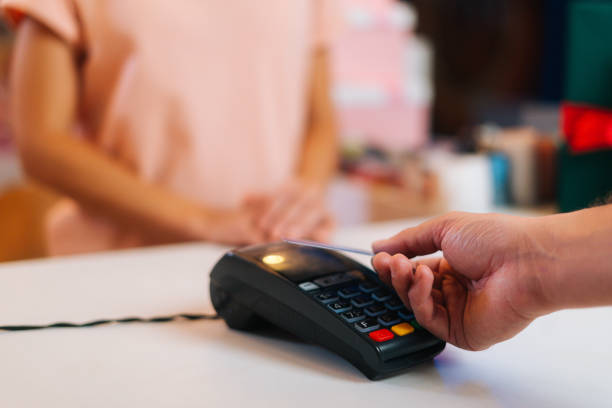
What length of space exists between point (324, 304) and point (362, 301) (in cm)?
4

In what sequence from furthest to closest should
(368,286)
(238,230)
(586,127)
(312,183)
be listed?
(312,183)
(586,127)
(238,230)
(368,286)

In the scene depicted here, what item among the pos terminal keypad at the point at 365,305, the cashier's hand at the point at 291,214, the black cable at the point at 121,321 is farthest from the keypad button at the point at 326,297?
the cashier's hand at the point at 291,214

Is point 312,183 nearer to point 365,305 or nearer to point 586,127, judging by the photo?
point 586,127

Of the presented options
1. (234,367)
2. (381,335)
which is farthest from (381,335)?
(234,367)

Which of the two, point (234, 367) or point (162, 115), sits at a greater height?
point (162, 115)

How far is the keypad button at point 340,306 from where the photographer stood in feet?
1.40

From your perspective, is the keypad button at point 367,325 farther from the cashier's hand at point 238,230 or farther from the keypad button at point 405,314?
the cashier's hand at point 238,230

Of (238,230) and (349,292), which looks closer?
(349,292)

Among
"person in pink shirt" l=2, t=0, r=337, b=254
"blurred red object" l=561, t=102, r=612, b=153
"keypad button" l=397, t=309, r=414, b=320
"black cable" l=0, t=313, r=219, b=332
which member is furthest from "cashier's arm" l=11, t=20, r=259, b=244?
"blurred red object" l=561, t=102, r=612, b=153

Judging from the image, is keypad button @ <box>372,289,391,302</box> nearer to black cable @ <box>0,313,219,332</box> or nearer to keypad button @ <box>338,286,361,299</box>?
keypad button @ <box>338,286,361,299</box>

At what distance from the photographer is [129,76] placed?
0.85m

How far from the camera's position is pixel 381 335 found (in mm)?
406

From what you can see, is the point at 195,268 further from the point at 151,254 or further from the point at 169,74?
the point at 169,74

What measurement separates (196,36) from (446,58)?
183 cm
